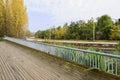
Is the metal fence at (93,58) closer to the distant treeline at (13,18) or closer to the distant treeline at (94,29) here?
the distant treeline at (13,18)

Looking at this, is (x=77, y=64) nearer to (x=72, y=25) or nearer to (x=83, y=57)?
(x=83, y=57)

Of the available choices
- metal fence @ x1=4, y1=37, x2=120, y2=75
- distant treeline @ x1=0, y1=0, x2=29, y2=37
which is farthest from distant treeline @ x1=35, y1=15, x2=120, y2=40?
metal fence @ x1=4, y1=37, x2=120, y2=75

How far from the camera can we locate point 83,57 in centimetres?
745

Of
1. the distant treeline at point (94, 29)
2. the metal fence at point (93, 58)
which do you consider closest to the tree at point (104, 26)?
the distant treeline at point (94, 29)

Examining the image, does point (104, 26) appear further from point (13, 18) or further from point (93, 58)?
point (93, 58)

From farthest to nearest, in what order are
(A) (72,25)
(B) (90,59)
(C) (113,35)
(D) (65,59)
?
(A) (72,25)
(C) (113,35)
(D) (65,59)
(B) (90,59)

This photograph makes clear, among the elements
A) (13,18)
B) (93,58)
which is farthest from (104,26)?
(93,58)

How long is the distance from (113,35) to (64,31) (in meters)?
22.8

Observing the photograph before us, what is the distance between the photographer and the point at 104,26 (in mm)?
54406

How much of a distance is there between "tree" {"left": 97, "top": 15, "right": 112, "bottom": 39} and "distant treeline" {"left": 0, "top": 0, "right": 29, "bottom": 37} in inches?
924

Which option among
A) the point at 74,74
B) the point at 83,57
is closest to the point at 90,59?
the point at 83,57

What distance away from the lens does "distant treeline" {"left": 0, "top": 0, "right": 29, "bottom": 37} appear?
122 ft

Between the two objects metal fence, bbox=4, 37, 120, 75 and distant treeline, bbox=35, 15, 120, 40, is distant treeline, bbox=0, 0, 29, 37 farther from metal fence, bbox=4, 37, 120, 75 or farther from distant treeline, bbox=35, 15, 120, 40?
metal fence, bbox=4, 37, 120, 75

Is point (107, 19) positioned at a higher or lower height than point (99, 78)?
higher
